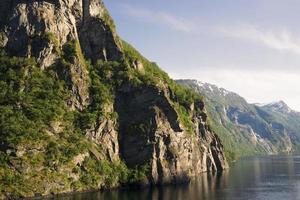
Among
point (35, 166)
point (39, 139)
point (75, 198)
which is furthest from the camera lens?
point (39, 139)

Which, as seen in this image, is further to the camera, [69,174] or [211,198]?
[69,174]

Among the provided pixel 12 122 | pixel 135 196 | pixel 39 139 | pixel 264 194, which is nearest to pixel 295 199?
pixel 264 194

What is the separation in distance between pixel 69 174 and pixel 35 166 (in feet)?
53.8

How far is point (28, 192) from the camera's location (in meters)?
174

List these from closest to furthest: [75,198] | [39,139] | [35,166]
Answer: [75,198]
[35,166]
[39,139]

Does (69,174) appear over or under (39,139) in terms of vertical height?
under

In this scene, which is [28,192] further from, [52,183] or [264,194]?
[264,194]

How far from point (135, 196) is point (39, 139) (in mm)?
48350

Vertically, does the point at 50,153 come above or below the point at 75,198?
above

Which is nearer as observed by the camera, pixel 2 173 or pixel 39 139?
pixel 2 173

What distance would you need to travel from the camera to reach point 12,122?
19662 centimetres

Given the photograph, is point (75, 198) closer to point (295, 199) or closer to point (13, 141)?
point (13, 141)

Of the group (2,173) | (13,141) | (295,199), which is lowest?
(295,199)

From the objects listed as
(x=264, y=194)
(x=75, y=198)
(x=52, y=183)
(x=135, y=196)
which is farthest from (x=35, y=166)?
(x=264, y=194)
